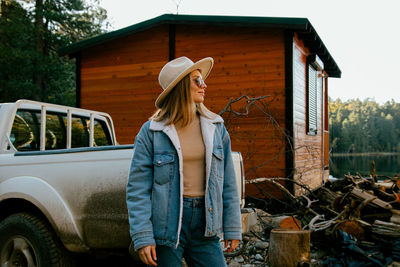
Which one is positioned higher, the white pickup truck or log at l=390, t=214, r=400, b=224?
the white pickup truck

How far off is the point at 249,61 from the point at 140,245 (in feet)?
26.0

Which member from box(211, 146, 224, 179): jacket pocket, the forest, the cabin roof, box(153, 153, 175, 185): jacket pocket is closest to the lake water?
the cabin roof

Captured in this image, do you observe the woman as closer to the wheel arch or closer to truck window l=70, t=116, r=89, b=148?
the wheel arch

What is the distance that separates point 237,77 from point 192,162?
7.55 meters

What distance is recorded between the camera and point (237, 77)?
962cm

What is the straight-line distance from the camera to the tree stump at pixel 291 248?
15.6 feet

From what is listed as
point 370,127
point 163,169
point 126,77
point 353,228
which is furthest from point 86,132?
point 370,127

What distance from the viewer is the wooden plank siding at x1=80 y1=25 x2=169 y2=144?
10.6 metres

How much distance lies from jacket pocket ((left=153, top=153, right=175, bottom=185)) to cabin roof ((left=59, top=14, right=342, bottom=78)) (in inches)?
286

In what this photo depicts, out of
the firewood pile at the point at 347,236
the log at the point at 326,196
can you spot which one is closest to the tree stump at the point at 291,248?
the firewood pile at the point at 347,236

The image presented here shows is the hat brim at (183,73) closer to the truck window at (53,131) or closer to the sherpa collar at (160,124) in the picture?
the sherpa collar at (160,124)

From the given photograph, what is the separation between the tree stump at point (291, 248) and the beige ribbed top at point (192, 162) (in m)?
2.88

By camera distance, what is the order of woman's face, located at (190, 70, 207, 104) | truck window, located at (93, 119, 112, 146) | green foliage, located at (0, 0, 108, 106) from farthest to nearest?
green foliage, located at (0, 0, 108, 106) → truck window, located at (93, 119, 112, 146) → woman's face, located at (190, 70, 207, 104)

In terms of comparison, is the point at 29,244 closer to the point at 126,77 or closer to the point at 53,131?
the point at 53,131
